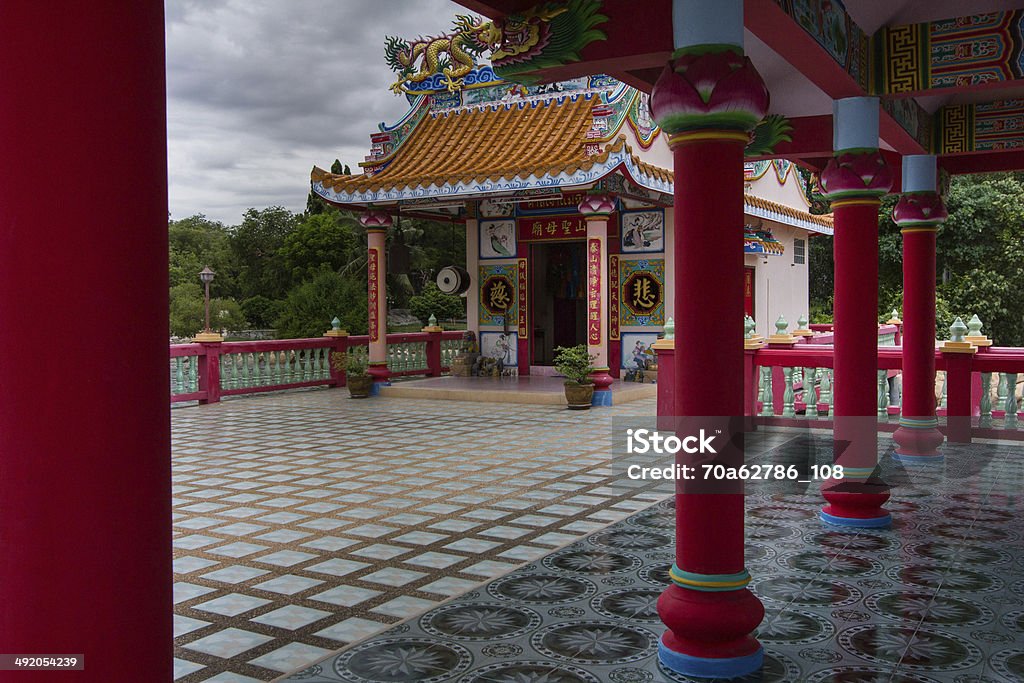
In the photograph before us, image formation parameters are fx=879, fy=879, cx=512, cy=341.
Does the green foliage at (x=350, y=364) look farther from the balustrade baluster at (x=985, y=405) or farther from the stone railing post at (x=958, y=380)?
the balustrade baluster at (x=985, y=405)

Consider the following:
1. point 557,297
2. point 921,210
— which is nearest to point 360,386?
point 557,297

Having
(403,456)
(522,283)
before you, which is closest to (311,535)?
(403,456)

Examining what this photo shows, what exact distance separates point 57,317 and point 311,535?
433 cm

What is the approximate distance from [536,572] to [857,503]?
91.1 inches

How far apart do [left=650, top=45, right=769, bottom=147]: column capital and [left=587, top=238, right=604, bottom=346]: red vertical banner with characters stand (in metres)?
9.05

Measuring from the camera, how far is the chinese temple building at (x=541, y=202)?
12.7m

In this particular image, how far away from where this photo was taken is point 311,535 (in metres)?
5.66

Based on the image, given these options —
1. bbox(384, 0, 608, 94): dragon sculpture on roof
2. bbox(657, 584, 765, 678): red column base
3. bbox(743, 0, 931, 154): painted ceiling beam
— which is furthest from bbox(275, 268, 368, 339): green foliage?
bbox(657, 584, 765, 678): red column base

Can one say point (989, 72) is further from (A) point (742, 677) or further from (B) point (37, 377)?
(B) point (37, 377)

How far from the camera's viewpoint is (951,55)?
5.56 metres

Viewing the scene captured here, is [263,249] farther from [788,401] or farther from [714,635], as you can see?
[714,635]

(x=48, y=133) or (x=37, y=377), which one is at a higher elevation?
(x=48, y=133)

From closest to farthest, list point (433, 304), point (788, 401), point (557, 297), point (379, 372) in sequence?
1. point (788, 401)
2. point (379, 372)
3. point (557, 297)
4. point (433, 304)

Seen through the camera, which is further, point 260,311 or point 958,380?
point 260,311
